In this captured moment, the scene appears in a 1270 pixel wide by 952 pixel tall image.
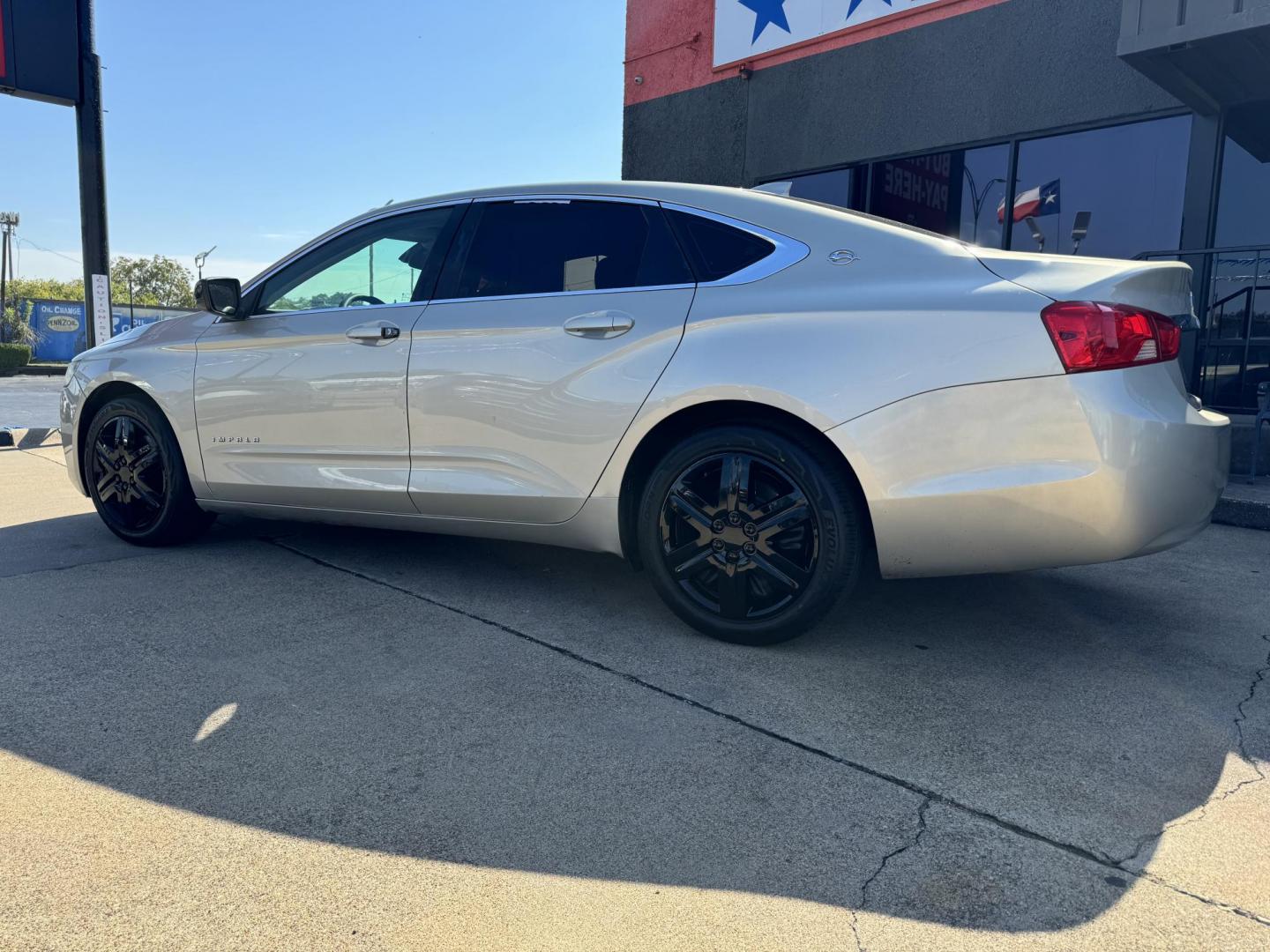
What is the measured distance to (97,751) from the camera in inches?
90.3

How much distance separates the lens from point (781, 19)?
417 inches

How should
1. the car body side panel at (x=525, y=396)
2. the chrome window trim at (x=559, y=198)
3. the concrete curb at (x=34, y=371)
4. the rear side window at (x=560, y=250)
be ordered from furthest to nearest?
1. the concrete curb at (x=34, y=371)
2. the chrome window trim at (x=559, y=198)
3. the rear side window at (x=560, y=250)
4. the car body side panel at (x=525, y=396)

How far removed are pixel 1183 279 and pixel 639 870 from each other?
252 cm

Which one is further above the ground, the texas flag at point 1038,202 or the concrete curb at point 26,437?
the texas flag at point 1038,202

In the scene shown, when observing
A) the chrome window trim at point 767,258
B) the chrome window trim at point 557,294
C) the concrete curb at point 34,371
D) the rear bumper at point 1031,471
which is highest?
the chrome window trim at point 767,258

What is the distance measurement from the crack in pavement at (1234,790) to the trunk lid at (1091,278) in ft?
3.76

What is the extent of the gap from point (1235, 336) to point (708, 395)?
6.05m

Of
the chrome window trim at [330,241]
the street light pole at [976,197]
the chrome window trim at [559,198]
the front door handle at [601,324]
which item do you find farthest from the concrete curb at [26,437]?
the street light pole at [976,197]

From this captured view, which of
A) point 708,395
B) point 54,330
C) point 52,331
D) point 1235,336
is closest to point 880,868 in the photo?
point 708,395

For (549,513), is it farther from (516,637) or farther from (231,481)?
(231,481)

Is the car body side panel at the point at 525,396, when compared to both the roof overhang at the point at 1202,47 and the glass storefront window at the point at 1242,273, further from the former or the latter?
the glass storefront window at the point at 1242,273

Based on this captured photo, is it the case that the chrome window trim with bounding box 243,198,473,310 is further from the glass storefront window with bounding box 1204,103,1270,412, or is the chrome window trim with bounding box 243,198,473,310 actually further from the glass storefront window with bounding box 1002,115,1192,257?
the glass storefront window with bounding box 1002,115,1192,257

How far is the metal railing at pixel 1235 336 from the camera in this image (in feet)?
22.9

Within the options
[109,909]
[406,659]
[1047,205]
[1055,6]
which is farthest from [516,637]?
[1055,6]
